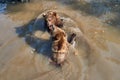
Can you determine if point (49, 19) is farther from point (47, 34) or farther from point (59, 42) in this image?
point (59, 42)

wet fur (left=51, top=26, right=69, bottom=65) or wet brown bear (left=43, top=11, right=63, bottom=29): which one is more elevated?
wet brown bear (left=43, top=11, right=63, bottom=29)

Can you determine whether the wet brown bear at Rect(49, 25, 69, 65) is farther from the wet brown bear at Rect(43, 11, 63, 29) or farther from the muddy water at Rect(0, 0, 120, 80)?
the wet brown bear at Rect(43, 11, 63, 29)

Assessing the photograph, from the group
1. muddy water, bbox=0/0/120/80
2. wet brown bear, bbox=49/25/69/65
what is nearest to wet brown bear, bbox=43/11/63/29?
muddy water, bbox=0/0/120/80

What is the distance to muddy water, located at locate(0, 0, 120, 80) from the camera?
23.1ft

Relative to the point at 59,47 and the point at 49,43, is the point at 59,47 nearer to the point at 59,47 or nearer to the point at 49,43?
the point at 59,47

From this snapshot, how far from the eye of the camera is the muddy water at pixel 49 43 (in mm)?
7035

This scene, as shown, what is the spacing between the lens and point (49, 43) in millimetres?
8094

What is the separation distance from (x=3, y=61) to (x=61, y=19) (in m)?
2.51

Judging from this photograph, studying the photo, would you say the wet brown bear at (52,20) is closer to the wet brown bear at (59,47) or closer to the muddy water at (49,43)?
the muddy water at (49,43)

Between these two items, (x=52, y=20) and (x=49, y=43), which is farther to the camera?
(x=52, y=20)

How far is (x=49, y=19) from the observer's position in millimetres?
8641

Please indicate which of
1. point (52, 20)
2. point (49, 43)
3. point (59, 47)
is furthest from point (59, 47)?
→ point (52, 20)

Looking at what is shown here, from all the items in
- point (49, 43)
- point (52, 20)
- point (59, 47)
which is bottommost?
point (49, 43)

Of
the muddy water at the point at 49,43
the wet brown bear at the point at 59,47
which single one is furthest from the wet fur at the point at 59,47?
the muddy water at the point at 49,43
